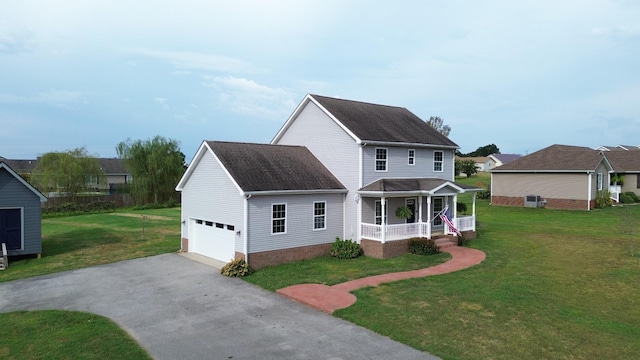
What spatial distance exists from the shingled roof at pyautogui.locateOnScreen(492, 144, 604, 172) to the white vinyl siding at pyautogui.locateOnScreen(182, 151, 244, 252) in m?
30.5

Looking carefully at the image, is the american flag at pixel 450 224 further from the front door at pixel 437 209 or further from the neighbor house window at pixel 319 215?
the neighbor house window at pixel 319 215

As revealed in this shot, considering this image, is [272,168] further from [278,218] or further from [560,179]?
[560,179]

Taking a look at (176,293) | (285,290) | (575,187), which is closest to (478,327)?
(285,290)

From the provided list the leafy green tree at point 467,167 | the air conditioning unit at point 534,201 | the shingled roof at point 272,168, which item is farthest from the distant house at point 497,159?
the shingled roof at point 272,168

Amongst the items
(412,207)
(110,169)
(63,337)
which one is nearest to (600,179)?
(412,207)

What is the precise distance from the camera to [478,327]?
424 inches

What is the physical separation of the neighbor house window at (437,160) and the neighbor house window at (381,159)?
13.8 feet

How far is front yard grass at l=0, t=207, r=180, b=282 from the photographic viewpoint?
64.6 ft

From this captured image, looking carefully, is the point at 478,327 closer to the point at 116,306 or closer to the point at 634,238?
the point at 116,306

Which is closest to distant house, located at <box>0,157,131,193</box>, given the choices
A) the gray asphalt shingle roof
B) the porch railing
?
the gray asphalt shingle roof

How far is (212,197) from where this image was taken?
19969mm

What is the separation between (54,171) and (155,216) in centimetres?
1637

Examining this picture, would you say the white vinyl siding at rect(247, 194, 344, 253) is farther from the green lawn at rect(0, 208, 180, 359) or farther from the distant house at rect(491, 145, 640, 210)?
the distant house at rect(491, 145, 640, 210)

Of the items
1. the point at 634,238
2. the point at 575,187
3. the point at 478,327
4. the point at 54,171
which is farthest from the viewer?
the point at 54,171
